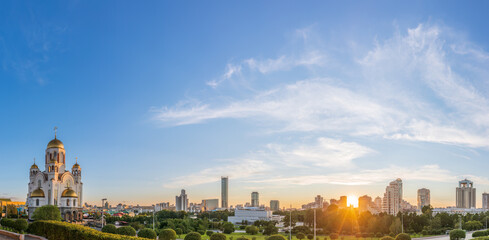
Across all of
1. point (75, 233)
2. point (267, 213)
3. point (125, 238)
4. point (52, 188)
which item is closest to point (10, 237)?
point (75, 233)

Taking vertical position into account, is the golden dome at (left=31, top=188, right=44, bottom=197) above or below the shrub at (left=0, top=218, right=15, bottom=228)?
below

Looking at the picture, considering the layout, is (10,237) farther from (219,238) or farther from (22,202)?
(22,202)

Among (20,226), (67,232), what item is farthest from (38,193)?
(67,232)

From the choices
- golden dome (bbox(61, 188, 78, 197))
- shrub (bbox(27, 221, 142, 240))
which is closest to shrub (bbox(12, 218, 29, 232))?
shrub (bbox(27, 221, 142, 240))

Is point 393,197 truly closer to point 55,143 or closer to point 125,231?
point 55,143

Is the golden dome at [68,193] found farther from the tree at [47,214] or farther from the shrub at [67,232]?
the shrub at [67,232]

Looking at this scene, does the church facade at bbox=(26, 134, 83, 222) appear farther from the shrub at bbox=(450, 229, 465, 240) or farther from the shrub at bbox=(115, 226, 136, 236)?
the shrub at bbox=(450, 229, 465, 240)
